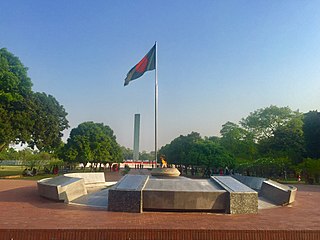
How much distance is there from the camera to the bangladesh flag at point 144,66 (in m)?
16.3

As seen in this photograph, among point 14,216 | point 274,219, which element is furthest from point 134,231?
point 274,219

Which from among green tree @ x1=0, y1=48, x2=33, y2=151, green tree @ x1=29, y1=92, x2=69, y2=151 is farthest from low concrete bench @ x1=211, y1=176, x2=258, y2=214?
green tree @ x1=29, y1=92, x2=69, y2=151

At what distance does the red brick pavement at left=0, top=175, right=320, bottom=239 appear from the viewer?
6270mm

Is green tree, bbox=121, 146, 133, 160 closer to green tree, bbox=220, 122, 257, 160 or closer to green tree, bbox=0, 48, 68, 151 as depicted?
green tree, bbox=220, 122, 257, 160

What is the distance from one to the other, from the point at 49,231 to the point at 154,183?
13.6ft

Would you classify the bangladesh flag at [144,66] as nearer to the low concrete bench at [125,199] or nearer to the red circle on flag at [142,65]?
the red circle on flag at [142,65]

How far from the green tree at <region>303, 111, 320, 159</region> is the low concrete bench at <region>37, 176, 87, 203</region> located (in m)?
26.8

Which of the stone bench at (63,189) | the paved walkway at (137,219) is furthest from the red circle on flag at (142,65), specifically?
the paved walkway at (137,219)

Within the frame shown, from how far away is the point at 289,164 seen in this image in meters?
31.5

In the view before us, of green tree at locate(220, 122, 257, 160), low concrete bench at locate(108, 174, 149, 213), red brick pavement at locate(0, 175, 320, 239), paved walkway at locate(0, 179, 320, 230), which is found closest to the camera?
red brick pavement at locate(0, 175, 320, 239)

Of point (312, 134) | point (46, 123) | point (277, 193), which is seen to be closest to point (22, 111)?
point (46, 123)

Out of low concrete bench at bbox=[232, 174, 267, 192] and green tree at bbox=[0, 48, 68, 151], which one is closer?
low concrete bench at bbox=[232, 174, 267, 192]

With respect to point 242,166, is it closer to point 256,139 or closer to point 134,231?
point 256,139

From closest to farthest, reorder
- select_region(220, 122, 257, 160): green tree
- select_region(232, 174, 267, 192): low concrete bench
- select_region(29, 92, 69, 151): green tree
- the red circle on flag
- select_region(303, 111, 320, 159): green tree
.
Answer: select_region(232, 174, 267, 192): low concrete bench → the red circle on flag → select_region(29, 92, 69, 151): green tree → select_region(303, 111, 320, 159): green tree → select_region(220, 122, 257, 160): green tree
